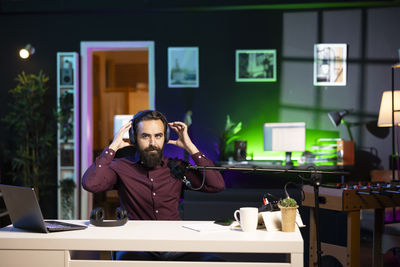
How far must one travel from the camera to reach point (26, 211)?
221cm

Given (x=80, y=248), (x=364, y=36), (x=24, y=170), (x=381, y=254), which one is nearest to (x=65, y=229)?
(x=80, y=248)

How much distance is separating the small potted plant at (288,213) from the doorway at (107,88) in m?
4.95

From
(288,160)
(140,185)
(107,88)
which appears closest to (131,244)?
(140,185)

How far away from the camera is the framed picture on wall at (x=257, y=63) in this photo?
6918 millimetres

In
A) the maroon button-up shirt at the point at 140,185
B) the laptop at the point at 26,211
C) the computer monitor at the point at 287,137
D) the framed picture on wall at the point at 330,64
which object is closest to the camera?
the laptop at the point at 26,211

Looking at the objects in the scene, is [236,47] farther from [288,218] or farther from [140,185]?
[288,218]

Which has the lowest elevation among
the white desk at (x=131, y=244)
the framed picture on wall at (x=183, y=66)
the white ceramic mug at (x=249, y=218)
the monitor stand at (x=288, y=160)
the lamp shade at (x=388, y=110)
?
the monitor stand at (x=288, y=160)

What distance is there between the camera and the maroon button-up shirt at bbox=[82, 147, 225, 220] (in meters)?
2.86

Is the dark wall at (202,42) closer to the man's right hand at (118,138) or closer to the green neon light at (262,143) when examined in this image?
the green neon light at (262,143)

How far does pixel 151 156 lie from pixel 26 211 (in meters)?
0.90

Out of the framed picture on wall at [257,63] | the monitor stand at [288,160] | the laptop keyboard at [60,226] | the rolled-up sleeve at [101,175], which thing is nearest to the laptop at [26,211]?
the laptop keyboard at [60,226]

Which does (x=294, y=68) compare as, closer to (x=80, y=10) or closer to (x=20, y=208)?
(x=80, y=10)

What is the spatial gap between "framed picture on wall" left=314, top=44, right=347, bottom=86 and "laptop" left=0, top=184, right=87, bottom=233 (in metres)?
5.25

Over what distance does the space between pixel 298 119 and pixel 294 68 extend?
0.74 m
